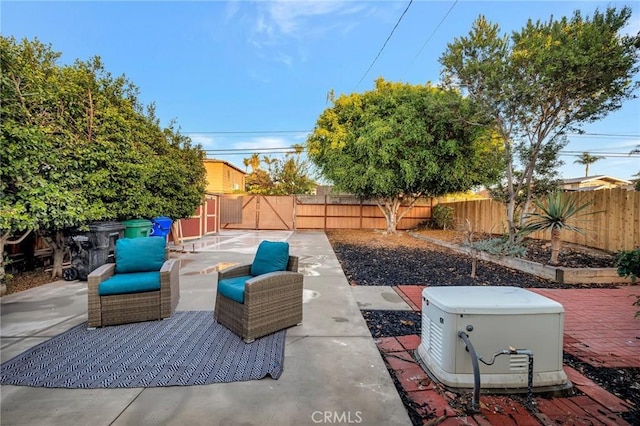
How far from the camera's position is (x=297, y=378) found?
6.68ft

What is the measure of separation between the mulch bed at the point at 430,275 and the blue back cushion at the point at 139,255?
2.48 meters

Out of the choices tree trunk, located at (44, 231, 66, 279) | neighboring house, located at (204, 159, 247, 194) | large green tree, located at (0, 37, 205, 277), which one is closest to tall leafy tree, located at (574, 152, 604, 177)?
neighboring house, located at (204, 159, 247, 194)

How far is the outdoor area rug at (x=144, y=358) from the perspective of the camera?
2.00 metres

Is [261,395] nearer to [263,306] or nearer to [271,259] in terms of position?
[263,306]

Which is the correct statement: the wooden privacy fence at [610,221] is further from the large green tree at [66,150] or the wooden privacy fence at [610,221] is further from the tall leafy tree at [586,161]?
the tall leafy tree at [586,161]

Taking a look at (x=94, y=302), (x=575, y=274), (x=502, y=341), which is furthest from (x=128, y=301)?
(x=575, y=274)

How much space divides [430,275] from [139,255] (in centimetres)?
460

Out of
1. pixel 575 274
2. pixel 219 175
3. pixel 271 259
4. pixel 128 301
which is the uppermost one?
pixel 219 175

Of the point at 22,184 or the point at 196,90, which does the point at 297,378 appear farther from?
the point at 196,90

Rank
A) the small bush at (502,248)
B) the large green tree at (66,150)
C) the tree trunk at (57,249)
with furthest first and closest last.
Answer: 1. the small bush at (502,248)
2. the tree trunk at (57,249)
3. the large green tree at (66,150)

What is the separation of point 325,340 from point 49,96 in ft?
16.3

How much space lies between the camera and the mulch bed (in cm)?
212

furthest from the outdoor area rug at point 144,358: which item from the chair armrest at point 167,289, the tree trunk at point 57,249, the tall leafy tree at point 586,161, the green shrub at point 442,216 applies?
the tall leafy tree at point 586,161

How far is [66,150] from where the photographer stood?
4184 mm
